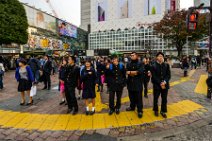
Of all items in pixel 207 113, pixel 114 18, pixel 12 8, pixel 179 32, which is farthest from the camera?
pixel 114 18

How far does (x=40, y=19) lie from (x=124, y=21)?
60692mm

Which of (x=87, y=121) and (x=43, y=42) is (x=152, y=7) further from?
(x=87, y=121)

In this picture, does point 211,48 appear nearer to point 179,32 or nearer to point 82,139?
point 82,139

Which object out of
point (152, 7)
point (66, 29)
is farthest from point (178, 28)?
point (152, 7)

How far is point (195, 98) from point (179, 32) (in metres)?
23.0

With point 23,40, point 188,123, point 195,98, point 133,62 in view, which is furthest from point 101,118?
point 23,40

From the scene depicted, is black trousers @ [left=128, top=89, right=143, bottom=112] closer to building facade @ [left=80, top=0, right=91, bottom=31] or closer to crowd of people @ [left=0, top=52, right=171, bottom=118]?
crowd of people @ [left=0, top=52, right=171, bottom=118]

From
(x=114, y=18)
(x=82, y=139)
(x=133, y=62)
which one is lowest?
(x=82, y=139)

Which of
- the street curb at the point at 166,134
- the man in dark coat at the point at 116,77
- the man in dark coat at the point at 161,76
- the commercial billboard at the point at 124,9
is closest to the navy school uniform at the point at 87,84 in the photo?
the man in dark coat at the point at 116,77

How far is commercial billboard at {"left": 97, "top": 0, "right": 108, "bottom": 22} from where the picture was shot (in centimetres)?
11003

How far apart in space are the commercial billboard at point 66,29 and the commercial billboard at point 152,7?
39.5 metres

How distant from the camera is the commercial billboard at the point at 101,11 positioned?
4332 inches

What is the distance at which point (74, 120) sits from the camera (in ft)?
21.0

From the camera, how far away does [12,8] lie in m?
28.5
